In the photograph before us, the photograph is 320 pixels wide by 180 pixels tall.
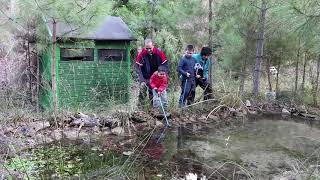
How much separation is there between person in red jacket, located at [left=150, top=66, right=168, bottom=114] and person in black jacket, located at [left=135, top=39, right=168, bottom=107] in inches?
→ 6.8

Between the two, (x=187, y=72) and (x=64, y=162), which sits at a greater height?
(x=187, y=72)

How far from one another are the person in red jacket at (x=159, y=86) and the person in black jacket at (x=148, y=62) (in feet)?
0.57

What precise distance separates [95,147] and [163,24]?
20.7 feet

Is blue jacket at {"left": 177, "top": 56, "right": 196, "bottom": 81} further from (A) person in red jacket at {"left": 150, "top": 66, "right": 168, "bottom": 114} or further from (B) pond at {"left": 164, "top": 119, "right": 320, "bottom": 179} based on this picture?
(B) pond at {"left": 164, "top": 119, "right": 320, "bottom": 179}

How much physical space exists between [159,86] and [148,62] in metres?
0.63

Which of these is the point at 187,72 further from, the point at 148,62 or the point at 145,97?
the point at 145,97

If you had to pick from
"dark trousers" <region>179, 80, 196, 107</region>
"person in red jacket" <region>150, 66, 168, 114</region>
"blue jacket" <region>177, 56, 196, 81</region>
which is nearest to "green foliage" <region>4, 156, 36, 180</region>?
"person in red jacket" <region>150, 66, 168, 114</region>

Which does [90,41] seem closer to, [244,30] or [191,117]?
[191,117]

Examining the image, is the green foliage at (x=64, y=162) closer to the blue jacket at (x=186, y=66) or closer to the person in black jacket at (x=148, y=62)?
the person in black jacket at (x=148, y=62)

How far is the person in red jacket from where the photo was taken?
749cm

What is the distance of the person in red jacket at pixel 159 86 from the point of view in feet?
24.6

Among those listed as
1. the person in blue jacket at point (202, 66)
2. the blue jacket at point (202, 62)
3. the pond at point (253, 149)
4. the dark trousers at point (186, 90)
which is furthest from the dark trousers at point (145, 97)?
the blue jacket at point (202, 62)

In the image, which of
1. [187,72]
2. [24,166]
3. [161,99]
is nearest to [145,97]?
[161,99]

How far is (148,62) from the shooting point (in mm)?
7871
